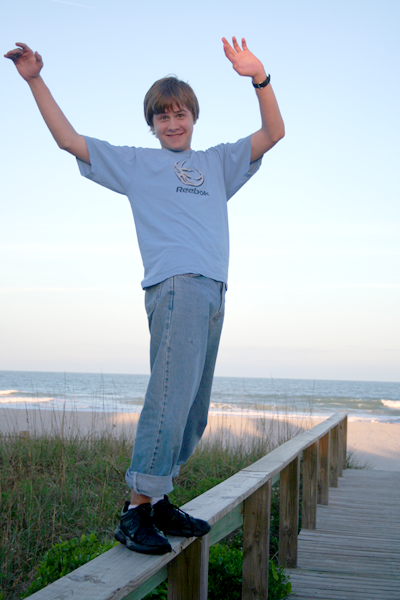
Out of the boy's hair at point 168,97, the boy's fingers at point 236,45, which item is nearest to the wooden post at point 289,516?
the boy's hair at point 168,97

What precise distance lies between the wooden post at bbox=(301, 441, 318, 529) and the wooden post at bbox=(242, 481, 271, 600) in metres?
1.37

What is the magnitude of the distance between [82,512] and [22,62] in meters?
2.80

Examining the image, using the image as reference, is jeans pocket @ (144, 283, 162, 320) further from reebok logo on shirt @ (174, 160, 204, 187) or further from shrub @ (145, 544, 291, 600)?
shrub @ (145, 544, 291, 600)

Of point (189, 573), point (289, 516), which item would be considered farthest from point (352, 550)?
point (189, 573)

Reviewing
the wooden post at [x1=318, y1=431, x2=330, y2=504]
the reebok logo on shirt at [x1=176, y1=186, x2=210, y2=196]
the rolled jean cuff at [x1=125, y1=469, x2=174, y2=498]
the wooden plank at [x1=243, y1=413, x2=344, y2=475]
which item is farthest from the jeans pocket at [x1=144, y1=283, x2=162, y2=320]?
the wooden post at [x1=318, y1=431, x2=330, y2=504]

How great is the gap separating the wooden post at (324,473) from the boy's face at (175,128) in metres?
3.12

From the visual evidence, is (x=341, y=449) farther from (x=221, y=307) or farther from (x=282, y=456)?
(x=221, y=307)

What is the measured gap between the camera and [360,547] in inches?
117

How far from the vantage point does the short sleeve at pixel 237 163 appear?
5.39 feet

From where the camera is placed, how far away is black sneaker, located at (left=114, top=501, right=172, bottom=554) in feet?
3.86

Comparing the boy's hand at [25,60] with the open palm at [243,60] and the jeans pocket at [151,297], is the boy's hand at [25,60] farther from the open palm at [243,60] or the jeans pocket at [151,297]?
the jeans pocket at [151,297]

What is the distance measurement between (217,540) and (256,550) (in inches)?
14.8

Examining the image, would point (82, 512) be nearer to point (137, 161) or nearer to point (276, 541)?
point (276, 541)

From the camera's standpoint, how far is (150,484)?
4.24 ft
